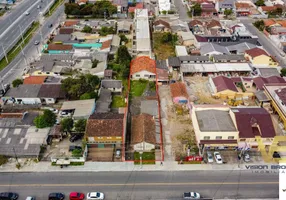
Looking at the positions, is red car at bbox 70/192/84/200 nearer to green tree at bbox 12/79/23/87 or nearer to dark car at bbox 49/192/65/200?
dark car at bbox 49/192/65/200

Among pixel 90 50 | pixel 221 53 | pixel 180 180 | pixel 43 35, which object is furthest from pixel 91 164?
pixel 43 35

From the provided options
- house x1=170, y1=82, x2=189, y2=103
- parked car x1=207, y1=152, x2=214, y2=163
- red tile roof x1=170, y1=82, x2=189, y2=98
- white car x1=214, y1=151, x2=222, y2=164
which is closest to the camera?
white car x1=214, y1=151, x2=222, y2=164

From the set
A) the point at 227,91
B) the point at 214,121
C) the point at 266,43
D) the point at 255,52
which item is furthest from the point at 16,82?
the point at 266,43

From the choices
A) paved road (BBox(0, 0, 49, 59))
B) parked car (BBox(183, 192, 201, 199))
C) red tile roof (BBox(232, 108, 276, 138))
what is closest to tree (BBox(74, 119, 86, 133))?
parked car (BBox(183, 192, 201, 199))

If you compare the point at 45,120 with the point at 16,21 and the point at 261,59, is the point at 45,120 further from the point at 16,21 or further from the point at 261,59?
the point at 16,21

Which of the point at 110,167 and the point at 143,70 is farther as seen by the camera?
the point at 143,70

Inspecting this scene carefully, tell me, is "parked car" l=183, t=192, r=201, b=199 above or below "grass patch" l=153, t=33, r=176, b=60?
below

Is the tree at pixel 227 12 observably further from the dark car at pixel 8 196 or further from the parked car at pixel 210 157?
the dark car at pixel 8 196
